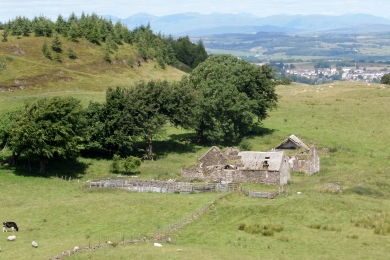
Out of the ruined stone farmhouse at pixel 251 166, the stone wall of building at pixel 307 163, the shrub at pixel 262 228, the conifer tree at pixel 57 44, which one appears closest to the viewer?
the shrub at pixel 262 228

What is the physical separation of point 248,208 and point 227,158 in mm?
18031

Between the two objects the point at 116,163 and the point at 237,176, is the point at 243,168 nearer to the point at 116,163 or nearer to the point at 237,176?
the point at 237,176

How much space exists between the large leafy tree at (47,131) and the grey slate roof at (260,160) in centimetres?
1834

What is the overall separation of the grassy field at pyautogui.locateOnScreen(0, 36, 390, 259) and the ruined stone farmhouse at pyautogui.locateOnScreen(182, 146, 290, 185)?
7.14 ft

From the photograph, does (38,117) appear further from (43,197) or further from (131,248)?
(131,248)

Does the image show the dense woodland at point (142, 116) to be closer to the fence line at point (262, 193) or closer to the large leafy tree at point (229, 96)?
the large leafy tree at point (229, 96)

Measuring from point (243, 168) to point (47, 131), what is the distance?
2119 cm

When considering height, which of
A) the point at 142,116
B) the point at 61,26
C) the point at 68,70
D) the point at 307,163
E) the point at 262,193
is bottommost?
the point at 307,163

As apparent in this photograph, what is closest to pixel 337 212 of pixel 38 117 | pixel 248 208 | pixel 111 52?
pixel 248 208

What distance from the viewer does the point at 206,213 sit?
45344mm

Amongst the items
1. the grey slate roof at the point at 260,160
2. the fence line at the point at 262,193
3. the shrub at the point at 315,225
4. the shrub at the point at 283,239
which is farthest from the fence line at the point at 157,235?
the grey slate roof at the point at 260,160

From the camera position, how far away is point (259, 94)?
87125 millimetres

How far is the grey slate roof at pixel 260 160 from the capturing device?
60.1 meters

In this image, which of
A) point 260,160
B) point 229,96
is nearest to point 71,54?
point 229,96
